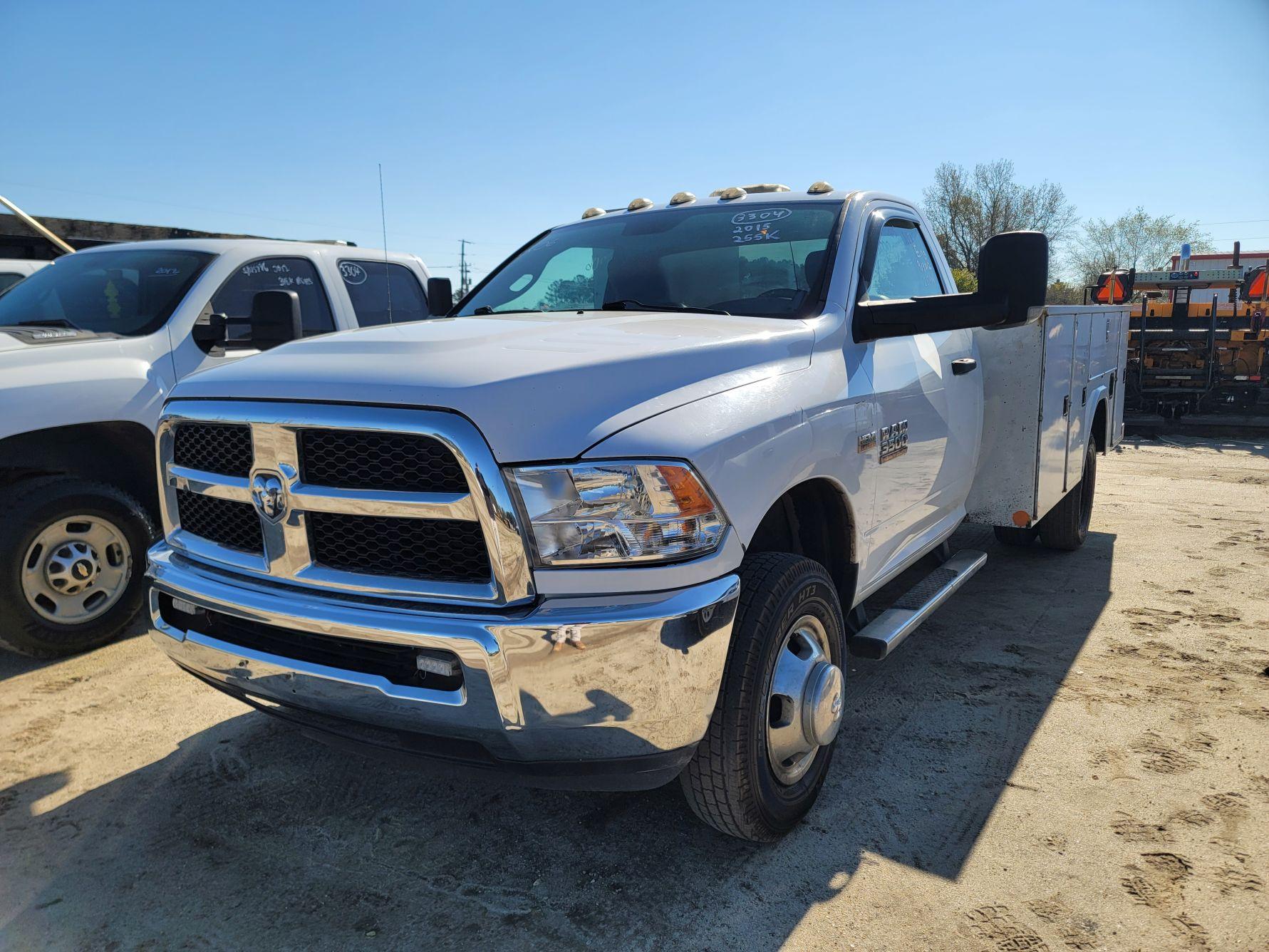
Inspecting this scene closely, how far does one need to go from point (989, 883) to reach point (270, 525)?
83.3 inches

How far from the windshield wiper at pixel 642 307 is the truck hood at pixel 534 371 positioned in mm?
219

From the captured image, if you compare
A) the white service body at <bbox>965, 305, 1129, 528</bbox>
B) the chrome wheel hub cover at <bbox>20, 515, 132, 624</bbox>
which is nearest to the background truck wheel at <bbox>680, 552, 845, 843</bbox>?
the white service body at <bbox>965, 305, 1129, 528</bbox>

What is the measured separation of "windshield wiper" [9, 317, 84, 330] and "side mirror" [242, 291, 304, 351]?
51.4 inches

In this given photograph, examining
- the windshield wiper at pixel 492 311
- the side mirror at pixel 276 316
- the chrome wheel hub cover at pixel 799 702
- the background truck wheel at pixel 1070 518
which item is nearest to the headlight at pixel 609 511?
the chrome wheel hub cover at pixel 799 702

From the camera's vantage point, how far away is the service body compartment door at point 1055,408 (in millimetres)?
4395

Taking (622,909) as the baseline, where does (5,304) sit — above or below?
above

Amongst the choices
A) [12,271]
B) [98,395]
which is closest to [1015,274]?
[98,395]

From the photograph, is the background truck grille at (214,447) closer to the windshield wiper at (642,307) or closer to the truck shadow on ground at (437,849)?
the truck shadow on ground at (437,849)

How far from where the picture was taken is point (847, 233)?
3279 millimetres

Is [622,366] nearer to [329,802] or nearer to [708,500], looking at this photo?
[708,500]

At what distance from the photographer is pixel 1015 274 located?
2949mm

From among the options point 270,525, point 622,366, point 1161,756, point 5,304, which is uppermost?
point 5,304

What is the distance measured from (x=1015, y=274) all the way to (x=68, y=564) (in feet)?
13.6

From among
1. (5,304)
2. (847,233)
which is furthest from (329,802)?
(5,304)
